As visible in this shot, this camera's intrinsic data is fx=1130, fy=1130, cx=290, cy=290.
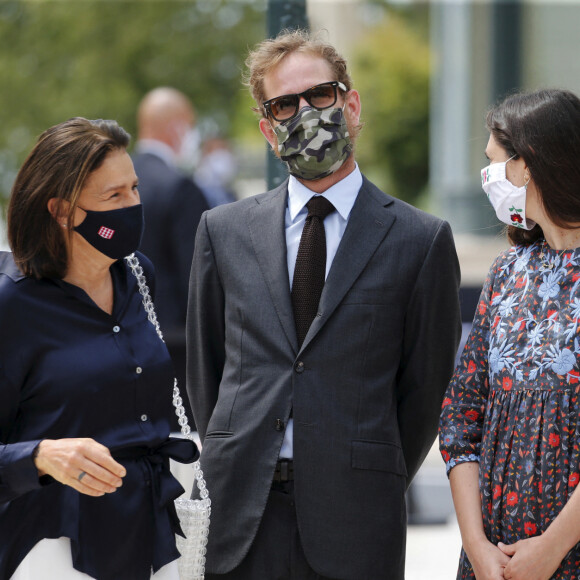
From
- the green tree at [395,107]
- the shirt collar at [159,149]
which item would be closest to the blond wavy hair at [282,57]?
the shirt collar at [159,149]

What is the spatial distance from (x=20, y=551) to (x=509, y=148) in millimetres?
1839

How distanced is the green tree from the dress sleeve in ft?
84.7

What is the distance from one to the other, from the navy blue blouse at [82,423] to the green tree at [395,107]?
2602cm

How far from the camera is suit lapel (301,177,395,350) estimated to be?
3.58 m

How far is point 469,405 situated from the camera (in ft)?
11.3

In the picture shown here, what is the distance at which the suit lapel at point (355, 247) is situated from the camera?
358 centimetres

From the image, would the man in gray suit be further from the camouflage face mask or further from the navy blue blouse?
the navy blue blouse

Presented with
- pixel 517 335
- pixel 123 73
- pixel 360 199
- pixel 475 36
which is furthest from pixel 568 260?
pixel 123 73

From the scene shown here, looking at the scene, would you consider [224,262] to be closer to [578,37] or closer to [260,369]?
[260,369]

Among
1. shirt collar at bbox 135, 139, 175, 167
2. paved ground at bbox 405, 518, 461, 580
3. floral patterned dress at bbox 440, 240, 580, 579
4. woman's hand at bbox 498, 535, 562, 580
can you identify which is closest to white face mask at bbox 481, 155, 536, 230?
floral patterned dress at bbox 440, 240, 580, 579

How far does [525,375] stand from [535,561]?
1.71ft

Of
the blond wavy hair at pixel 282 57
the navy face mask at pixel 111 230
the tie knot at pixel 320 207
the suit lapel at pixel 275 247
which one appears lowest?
the suit lapel at pixel 275 247

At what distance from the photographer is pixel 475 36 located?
68.9 ft

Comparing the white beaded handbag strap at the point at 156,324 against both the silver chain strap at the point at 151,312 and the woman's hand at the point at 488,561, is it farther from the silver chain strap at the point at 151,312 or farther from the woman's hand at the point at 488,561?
the woman's hand at the point at 488,561
